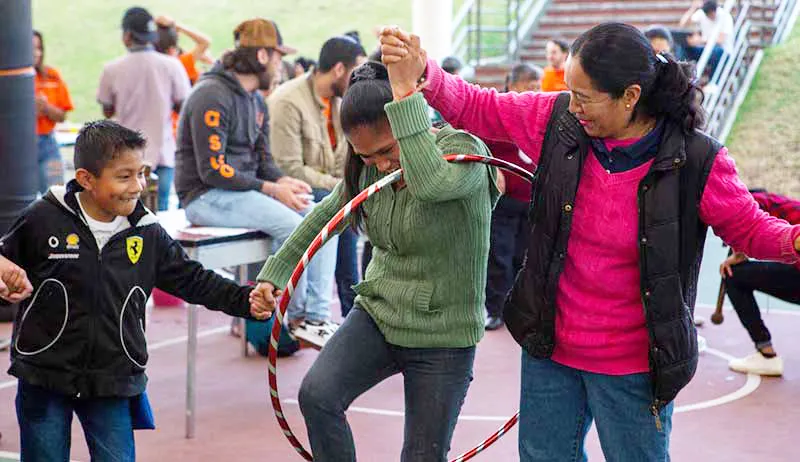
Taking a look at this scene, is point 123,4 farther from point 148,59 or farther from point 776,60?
point 148,59

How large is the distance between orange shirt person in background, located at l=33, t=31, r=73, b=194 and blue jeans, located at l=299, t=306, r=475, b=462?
6.95m

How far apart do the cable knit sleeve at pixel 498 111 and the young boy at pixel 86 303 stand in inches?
47.4

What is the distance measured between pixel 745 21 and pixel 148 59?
10.2 meters

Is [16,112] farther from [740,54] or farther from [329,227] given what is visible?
[740,54]

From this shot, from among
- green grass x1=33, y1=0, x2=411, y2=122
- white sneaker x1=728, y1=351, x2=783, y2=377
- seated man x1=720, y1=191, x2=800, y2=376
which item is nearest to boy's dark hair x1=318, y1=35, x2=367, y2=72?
seated man x1=720, y1=191, x2=800, y2=376

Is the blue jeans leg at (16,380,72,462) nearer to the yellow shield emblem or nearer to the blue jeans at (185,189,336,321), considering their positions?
the yellow shield emblem

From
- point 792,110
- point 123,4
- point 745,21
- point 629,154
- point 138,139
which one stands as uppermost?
point 629,154

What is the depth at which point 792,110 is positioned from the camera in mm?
17422

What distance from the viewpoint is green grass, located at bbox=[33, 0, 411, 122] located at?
88.4 ft

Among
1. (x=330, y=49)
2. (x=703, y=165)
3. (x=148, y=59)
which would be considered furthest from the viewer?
(x=148, y=59)

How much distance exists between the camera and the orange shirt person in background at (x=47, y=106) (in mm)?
10031

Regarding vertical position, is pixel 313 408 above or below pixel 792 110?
above

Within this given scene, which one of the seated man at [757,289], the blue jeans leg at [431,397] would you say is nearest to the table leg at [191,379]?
the blue jeans leg at [431,397]

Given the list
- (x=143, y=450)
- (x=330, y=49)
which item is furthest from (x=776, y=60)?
(x=143, y=450)
